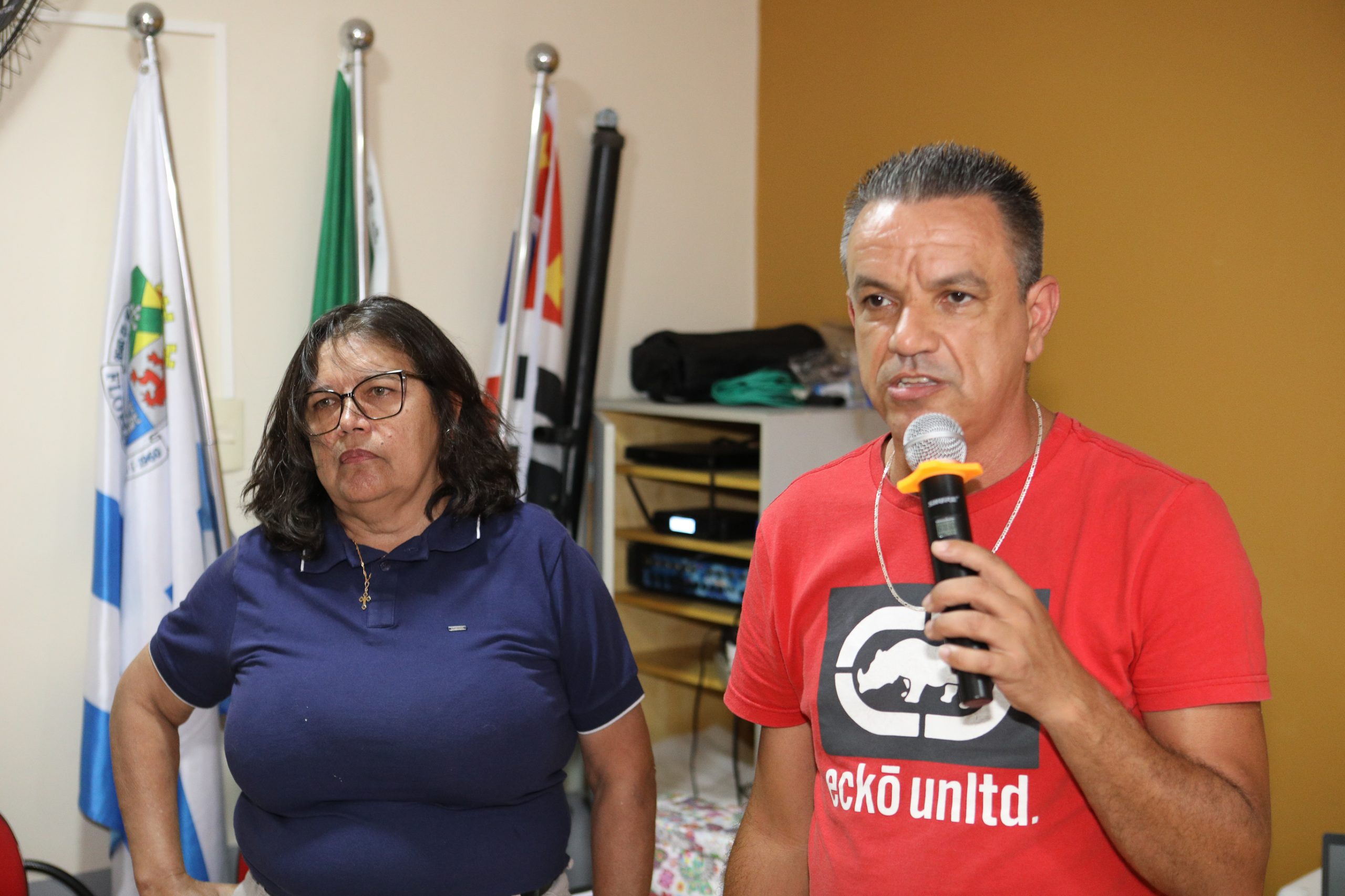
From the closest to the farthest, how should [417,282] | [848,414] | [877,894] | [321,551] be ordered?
[877,894], [321,551], [848,414], [417,282]

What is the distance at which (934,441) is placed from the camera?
921 millimetres

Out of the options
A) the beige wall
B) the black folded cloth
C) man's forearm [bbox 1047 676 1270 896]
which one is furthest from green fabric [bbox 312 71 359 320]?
man's forearm [bbox 1047 676 1270 896]

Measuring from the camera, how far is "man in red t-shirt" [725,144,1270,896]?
2.93 feet

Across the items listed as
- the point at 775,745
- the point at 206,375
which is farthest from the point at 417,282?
the point at 775,745

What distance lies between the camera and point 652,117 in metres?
3.29

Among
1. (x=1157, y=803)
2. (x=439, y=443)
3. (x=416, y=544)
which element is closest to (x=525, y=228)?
(x=439, y=443)

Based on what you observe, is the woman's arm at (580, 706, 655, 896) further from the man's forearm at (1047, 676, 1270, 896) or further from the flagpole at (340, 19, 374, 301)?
the flagpole at (340, 19, 374, 301)

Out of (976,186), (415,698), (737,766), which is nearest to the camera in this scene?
(976,186)

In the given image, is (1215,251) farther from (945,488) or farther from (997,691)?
(945,488)

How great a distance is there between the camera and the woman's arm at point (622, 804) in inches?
63.6

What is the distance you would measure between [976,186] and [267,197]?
2.14 m

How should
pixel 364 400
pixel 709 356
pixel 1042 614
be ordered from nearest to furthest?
pixel 1042 614
pixel 364 400
pixel 709 356

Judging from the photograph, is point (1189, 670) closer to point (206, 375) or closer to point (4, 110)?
point (206, 375)

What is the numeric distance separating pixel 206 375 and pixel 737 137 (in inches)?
68.7
